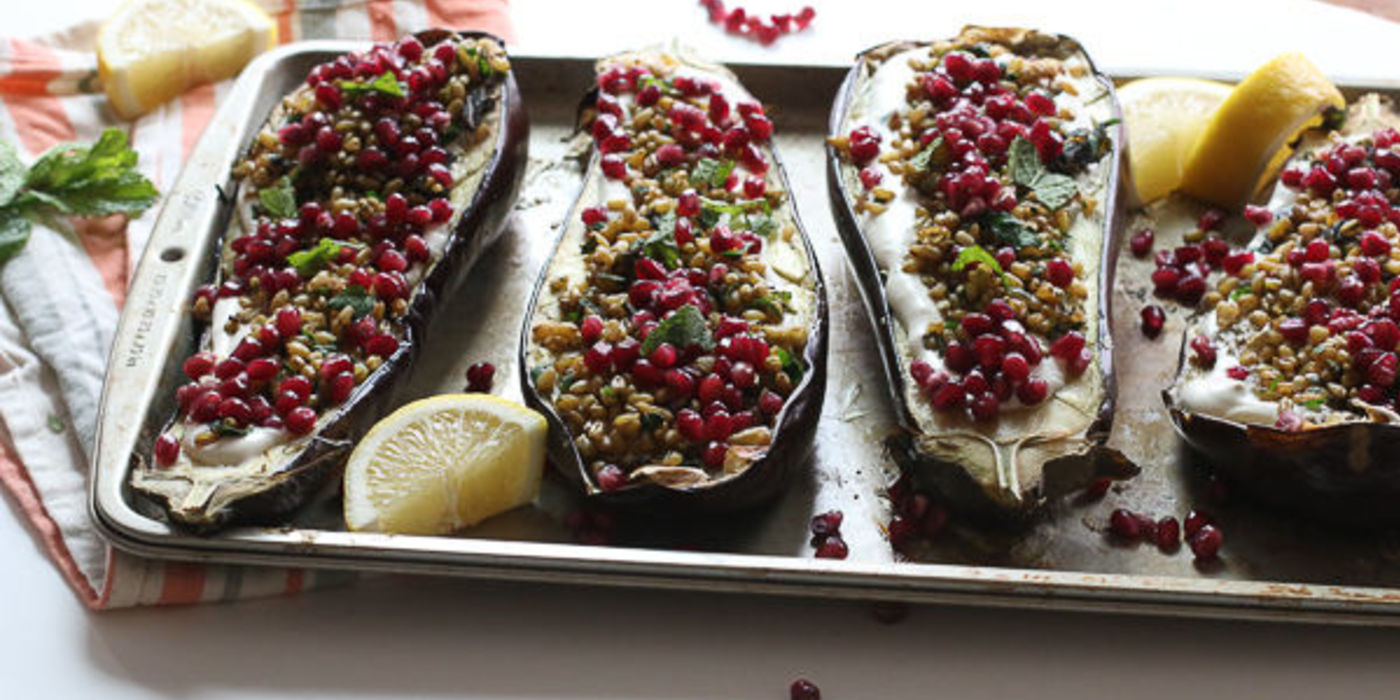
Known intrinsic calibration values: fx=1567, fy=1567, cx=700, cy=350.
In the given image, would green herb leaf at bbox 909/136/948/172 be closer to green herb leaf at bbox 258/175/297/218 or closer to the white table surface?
the white table surface

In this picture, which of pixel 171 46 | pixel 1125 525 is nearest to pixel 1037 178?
pixel 1125 525

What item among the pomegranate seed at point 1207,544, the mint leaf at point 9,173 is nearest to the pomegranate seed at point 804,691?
the pomegranate seed at point 1207,544

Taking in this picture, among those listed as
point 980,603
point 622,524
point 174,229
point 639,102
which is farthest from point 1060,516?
point 174,229

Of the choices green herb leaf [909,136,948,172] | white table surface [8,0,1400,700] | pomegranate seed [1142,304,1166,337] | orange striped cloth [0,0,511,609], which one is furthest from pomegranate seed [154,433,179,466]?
pomegranate seed [1142,304,1166,337]

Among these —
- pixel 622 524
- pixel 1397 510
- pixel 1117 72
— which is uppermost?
pixel 1117 72

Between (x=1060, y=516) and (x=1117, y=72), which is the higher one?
(x=1117, y=72)

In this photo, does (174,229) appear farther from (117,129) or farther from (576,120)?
(576,120)

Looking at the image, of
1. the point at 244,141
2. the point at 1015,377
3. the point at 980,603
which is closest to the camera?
the point at 980,603

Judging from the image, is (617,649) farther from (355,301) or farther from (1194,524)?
(1194,524)
